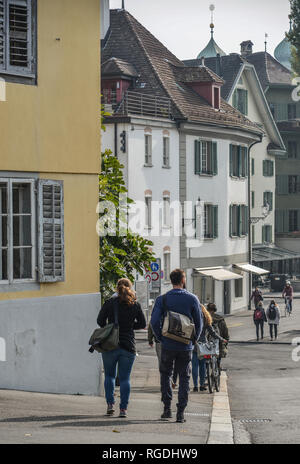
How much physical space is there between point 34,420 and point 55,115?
5.41 m

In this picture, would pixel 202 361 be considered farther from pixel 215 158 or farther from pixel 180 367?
pixel 215 158

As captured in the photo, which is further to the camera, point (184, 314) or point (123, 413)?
point (123, 413)

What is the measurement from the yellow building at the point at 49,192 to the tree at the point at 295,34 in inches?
1793

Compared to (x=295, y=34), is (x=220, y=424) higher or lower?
lower

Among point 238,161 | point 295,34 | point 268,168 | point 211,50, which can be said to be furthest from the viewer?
point 211,50

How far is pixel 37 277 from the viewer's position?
14742 mm

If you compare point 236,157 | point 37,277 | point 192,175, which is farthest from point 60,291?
point 236,157

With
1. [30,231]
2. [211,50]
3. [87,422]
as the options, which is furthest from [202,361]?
[211,50]

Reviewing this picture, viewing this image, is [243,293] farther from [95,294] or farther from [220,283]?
[95,294]

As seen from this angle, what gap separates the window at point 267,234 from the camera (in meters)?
68.7

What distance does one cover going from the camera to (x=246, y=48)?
275 ft

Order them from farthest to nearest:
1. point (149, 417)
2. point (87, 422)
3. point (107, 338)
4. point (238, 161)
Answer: point (238, 161), point (149, 417), point (107, 338), point (87, 422)

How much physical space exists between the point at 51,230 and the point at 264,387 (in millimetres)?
6762

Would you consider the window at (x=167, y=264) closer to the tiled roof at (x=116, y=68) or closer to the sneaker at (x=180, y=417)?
A: the tiled roof at (x=116, y=68)
